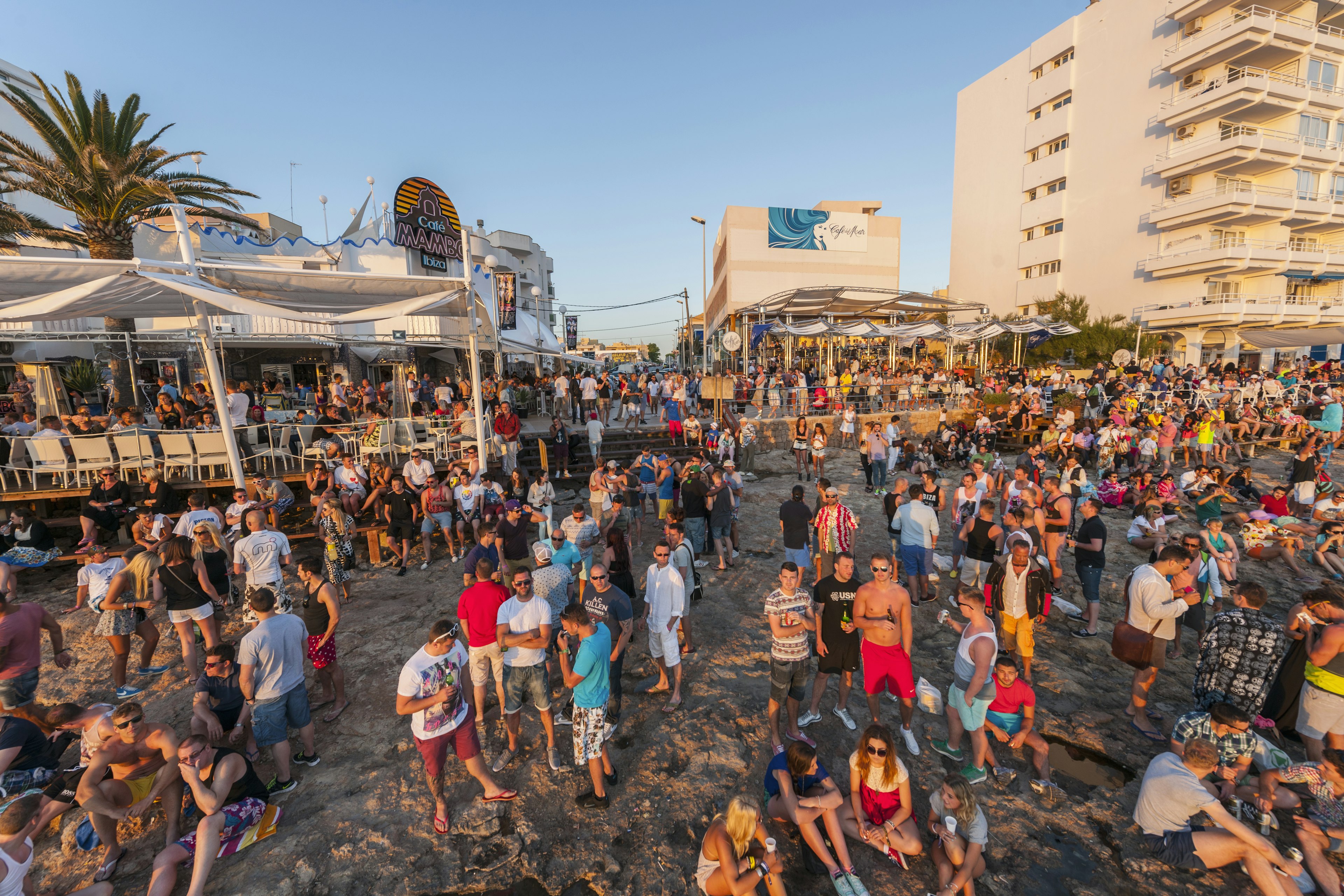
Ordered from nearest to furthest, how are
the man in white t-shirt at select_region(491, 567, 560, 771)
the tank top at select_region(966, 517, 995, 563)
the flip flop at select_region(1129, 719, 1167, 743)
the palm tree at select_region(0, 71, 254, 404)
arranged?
the man in white t-shirt at select_region(491, 567, 560, 771)
the flip flop at select_region(1129, 719, 1167, 743)
the tank top at select_region(966, 517, 995, 563)
the palm tree at select_region(0, 71, 254, 404)

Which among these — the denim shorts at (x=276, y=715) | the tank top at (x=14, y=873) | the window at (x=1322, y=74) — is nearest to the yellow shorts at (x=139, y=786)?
the tank top at (x=14, y=873)

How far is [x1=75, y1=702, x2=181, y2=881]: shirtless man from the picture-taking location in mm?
3752

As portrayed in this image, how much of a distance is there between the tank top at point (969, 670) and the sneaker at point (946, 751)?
1.97ft

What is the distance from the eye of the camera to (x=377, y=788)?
181 inches

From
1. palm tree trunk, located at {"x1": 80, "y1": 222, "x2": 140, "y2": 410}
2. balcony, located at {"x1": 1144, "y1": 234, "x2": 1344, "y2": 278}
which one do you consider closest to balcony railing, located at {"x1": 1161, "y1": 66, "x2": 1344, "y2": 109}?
balcony, located at {"x1": 1144, "y1": 234, "x2": 1344, "y2": 278}

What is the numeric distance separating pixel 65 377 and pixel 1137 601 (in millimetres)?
26018

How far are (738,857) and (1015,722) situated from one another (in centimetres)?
284

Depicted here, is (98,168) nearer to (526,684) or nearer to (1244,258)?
(526,684)

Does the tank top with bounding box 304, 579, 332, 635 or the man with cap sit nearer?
the tank top with bounding box 304, 579, 332, 635

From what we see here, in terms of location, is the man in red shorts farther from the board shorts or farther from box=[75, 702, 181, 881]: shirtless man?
the board shorts

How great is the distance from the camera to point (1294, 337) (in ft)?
83.5

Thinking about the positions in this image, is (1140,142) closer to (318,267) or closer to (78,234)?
(318,267)

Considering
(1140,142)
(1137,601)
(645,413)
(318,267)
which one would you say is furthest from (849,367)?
(1140,142)

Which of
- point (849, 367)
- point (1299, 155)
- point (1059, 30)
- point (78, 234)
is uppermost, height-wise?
point (1059, 30)
